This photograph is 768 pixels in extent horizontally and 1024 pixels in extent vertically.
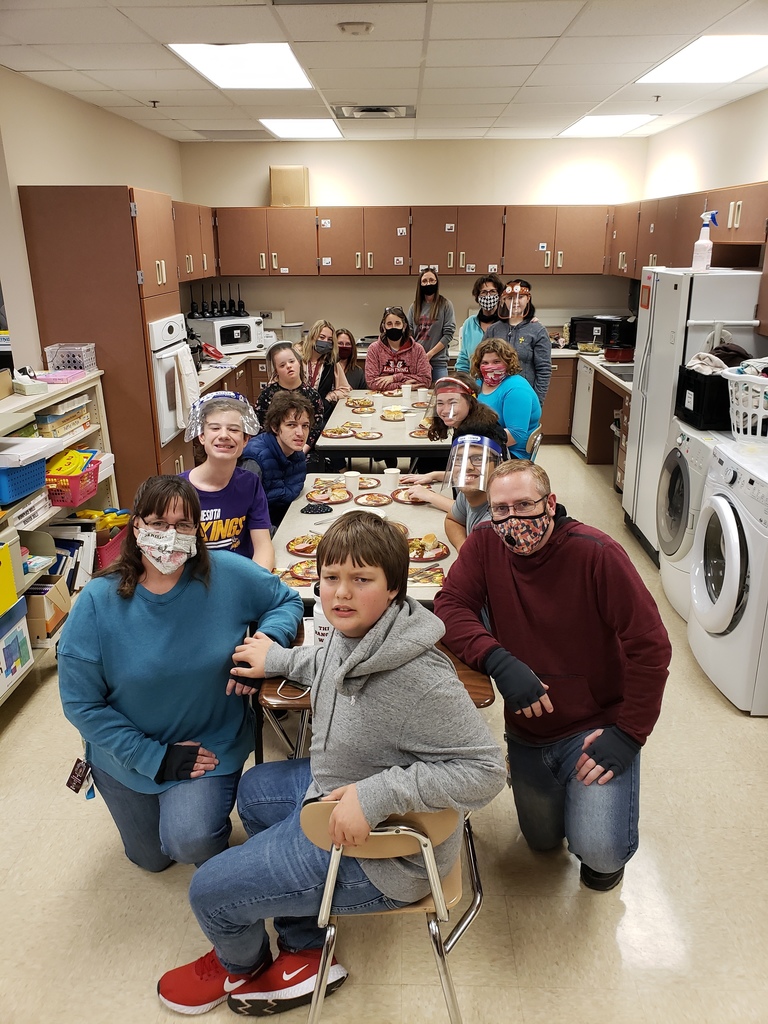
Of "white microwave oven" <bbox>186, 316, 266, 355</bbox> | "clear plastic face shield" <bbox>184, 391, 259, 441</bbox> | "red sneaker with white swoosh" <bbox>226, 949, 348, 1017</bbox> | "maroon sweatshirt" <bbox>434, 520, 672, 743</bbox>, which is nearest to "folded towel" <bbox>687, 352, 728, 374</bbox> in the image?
"maroon sweatshirt" <bbox>434, 520, 672, 743</bbox>

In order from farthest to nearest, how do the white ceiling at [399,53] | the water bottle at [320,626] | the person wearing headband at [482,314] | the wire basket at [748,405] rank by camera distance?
the person wearing headband at [482,314], the wire basket at [748,405], the white ceiling at [399,53], the water bottle at [320,626]

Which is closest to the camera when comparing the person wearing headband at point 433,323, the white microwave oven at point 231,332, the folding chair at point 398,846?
the folding chair at point 398,846

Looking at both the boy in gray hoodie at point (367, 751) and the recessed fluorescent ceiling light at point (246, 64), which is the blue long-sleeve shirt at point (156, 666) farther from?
the recessed fluorescent ceiling light at point (246, 64)

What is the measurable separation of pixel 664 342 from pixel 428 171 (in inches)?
166

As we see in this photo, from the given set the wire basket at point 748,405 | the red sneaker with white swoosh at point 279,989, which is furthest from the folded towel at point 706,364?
the red sneaker with white swoosh at point 279,989

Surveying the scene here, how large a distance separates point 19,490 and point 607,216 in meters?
6.08

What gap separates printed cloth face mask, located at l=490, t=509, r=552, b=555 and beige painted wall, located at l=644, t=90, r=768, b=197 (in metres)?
4.28

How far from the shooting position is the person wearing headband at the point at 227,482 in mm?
2770

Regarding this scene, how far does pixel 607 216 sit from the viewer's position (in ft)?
24.1

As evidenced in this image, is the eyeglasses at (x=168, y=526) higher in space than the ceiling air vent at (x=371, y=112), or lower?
lower

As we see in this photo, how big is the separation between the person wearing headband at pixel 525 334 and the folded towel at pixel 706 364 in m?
1.57

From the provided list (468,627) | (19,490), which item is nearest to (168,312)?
(19,490)

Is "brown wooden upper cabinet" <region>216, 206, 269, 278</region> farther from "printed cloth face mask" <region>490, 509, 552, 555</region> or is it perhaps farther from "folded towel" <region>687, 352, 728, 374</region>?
"printed cloth face mask" <region>490, 509, 552, 555</region>

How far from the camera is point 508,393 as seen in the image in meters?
4.14
